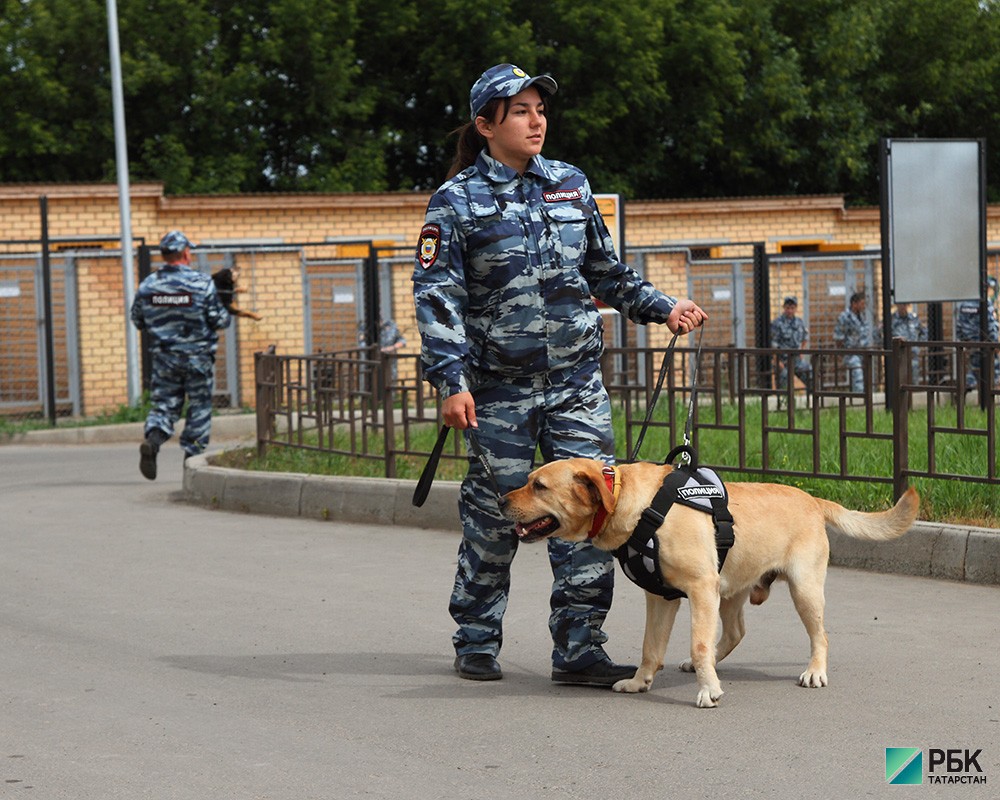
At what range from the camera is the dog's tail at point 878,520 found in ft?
19.7

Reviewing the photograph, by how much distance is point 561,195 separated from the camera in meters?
5.74

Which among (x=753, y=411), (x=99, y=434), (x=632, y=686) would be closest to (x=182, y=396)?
(x=99, y=434)

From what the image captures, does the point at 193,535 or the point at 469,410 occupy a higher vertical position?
the point at 469,410

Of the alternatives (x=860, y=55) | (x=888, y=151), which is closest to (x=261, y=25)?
(x=860, y=55)

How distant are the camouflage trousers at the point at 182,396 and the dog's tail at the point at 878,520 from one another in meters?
8.14

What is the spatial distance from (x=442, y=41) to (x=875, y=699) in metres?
29.1

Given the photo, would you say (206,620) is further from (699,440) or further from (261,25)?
(261,25)

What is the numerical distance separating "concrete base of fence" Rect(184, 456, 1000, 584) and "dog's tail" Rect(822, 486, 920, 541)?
1.93 meters

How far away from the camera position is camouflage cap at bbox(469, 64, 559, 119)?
5.64 metres

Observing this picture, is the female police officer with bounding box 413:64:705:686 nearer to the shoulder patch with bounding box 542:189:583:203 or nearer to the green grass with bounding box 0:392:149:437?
the shoulder patch with bounding box 542:189:583:203

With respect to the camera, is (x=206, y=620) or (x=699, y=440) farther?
(x=699, y=440)

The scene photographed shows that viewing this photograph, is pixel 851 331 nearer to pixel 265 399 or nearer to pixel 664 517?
pixel 265 399

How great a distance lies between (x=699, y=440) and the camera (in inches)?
440

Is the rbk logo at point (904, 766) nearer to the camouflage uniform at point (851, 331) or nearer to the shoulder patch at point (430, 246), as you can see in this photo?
the shoulder patch at point (430, 246)
